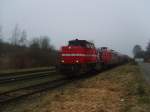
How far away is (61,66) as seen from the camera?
26266mm

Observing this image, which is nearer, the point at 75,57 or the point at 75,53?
the point at 75,57

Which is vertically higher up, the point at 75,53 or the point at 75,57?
the point at 75,53

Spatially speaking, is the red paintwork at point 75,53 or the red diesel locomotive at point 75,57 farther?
the red paintwork at point 75,53

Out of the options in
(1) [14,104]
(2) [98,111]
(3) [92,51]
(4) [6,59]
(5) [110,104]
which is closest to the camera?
(2) [98,111]

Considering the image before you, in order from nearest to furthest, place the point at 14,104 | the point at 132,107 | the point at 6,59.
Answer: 1. the point at 132,107
2. the point at 14,104
3. the point at 6,59

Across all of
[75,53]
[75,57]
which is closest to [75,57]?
[75,57]

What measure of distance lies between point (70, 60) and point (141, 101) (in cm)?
1481

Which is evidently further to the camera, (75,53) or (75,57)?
(75,53)

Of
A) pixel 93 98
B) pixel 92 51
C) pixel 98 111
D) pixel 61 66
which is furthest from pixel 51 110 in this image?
pixel 92 51

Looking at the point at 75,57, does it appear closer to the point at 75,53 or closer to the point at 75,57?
the point at 75,57

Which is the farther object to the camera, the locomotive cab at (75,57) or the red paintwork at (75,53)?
the red paintwork at (75,53)

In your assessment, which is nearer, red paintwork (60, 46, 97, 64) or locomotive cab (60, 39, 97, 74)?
locomotive cab (60, 39, 97, 74)

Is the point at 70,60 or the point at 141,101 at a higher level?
the point at 70,60

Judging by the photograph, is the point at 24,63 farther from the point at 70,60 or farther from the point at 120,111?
the point at 120,111
